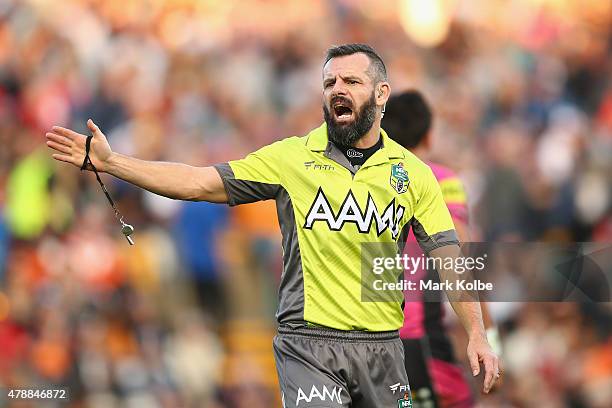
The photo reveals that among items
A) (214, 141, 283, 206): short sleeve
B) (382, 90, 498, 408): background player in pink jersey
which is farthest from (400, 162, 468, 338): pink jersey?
(214, 141, 283, 206): short sleeve

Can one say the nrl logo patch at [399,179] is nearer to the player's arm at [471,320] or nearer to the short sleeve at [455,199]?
the player's arm at [471,320]

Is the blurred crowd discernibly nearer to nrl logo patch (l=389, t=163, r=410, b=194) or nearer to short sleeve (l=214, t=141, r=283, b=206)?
nrl logo patch (l=389, t=163, r=410, b=194)

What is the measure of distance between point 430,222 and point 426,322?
192cm

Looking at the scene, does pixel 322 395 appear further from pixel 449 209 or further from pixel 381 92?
pixel 449 209

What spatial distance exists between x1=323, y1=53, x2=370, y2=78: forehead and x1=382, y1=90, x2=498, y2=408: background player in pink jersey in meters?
1.71

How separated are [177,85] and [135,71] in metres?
0.50

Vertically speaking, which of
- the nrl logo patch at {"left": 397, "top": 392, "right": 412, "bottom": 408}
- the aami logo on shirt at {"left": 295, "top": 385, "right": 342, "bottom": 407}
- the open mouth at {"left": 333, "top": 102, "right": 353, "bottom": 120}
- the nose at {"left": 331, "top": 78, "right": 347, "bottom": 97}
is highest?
the nose at {"left": 331, "top": 78, "right": 347, "bottom": 97}

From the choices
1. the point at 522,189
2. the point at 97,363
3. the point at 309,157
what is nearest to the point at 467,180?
the point at 522,189

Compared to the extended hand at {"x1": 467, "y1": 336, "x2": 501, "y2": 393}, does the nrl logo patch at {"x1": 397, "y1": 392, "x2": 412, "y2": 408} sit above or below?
below

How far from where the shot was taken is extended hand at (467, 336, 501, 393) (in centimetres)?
683

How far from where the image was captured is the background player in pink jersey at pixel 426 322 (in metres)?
8.67

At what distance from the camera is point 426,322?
8906 millimetres

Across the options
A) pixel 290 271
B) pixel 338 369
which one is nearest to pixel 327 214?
pixel 290 271

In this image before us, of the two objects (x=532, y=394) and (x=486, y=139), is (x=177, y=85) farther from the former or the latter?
(x=532, y=394)
